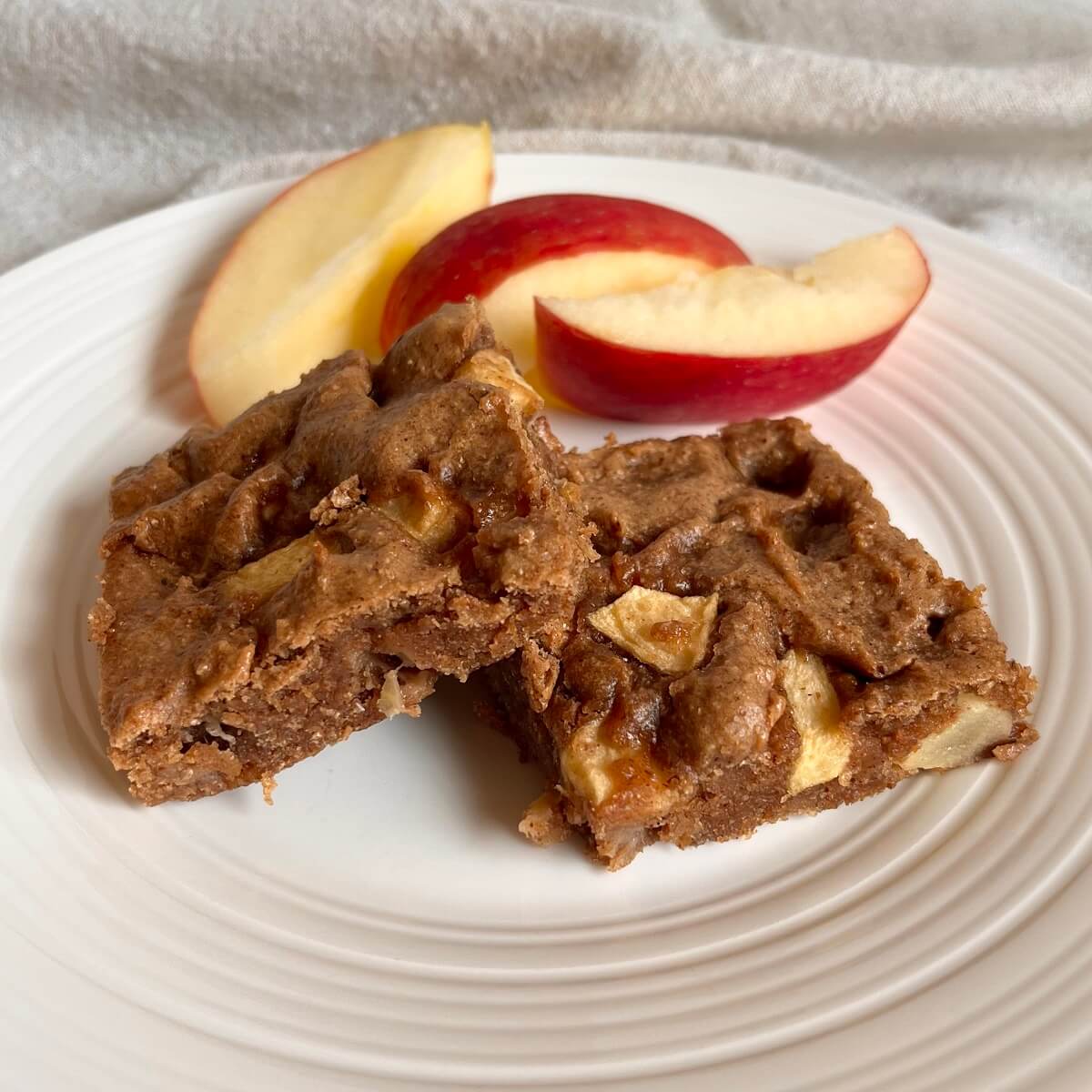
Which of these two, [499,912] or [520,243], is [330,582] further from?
[520,243]

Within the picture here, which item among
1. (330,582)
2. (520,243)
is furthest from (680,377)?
(330,582)

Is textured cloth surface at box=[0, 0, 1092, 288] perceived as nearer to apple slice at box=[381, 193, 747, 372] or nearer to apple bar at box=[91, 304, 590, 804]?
apple slice at box=[381, 193, 747, 372]

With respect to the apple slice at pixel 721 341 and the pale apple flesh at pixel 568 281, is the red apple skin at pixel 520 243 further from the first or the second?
the apple slice at pixel 721 341

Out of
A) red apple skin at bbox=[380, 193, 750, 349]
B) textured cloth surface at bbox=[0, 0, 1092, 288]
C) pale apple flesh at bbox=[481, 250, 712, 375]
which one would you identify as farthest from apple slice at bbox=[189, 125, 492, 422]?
textured cloth surface at bbox=[0, 0, 1092, 288]

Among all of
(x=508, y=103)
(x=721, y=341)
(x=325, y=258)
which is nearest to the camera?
(x=721, y=341)

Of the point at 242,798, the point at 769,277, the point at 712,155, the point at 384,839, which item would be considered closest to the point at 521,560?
the point at 384,839

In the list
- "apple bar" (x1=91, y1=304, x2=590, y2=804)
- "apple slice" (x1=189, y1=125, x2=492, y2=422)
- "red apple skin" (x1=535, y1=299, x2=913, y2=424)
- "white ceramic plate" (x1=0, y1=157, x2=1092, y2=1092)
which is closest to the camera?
"white ceramic plate" (x1=0, y1=157, x2=1092, y2=1092)
